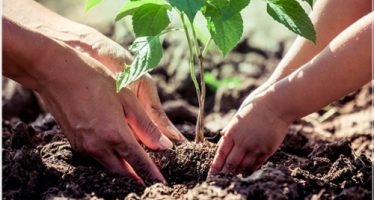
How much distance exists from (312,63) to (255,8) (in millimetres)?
2398

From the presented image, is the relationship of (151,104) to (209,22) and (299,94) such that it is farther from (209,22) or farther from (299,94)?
(299,94)

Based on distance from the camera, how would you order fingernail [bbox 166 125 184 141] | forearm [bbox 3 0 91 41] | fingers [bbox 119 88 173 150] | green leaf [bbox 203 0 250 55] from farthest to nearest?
forearm [bbox 3 0 91 41]
fingernail [bbox 166 125 184 141]
fingers [bbox 119 88 173 150]
green leaf [bbox 203 0 250 55]

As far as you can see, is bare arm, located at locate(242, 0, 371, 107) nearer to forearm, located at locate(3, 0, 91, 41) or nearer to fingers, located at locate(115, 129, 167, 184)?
fingers, located at locate(115, 129, 167, 184)

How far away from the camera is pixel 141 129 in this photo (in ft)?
7.21

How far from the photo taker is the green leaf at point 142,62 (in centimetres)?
197

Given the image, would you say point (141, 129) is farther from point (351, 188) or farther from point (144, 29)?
point (351, 188)

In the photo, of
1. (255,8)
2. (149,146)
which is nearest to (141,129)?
(149,146)

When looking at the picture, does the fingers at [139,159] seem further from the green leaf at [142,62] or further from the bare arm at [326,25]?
the bare arm at [326,25]

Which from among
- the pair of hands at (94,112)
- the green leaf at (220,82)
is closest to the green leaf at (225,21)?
the pair of hands at (94,112)

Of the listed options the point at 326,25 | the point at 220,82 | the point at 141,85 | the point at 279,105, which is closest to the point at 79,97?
the point at 141,85

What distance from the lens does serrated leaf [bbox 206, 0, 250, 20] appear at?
6.18 ft

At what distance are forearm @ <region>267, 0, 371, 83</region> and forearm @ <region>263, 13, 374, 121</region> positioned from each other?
39 cm

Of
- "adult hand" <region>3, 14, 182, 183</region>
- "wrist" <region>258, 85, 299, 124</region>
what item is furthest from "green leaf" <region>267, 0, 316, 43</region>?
"adult hand" <region>3, 14, 182, 183</region>

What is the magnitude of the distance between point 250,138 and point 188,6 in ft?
1.36
